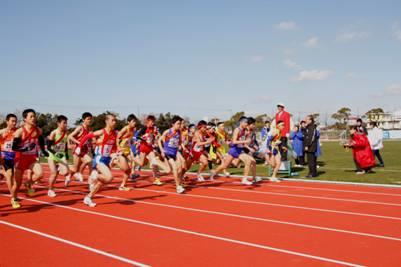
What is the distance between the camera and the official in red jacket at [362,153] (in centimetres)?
1252

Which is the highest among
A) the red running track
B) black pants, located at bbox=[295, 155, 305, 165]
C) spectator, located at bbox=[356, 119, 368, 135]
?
spectator, located at bbox=[356, 119, 368, 135]

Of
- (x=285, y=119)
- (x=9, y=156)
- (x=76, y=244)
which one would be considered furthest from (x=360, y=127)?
(x=76, y=244)

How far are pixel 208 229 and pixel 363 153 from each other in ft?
28.1

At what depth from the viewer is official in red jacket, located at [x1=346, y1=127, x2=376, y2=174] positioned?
493 inches

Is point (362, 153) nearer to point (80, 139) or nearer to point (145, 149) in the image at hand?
point (145, 149)

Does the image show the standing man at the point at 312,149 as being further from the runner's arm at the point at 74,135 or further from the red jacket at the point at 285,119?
the runner's arm at the point at 74,135

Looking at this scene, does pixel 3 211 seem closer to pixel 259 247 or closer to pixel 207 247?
pixel 207 247

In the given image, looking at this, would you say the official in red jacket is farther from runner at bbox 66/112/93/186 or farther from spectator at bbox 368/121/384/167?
runner at bbox 66/112/93/186

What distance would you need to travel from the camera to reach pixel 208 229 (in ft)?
18.7

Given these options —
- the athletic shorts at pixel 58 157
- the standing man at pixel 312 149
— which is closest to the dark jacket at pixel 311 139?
the standing man at pixel 312 149

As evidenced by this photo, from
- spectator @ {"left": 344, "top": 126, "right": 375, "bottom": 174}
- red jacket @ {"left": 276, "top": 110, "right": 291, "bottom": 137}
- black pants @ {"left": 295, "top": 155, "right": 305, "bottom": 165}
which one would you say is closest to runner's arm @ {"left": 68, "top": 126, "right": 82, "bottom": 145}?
red jacket @ {"left": 276, "top": 110, "right": 291, "bottom": 137}

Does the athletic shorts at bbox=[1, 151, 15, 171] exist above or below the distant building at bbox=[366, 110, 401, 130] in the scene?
below

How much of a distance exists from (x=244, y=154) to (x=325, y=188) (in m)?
2.20

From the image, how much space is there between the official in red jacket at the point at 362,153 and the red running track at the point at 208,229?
3314 millimetres
